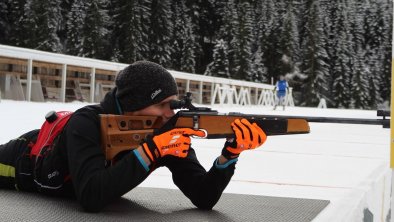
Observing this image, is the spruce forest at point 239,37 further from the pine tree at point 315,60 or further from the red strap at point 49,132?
the red strap at point 49,132

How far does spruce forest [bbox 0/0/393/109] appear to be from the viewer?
32.0 metres

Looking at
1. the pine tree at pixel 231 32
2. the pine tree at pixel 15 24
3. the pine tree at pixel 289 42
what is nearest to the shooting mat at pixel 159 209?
the pine tree at pixel 15 24

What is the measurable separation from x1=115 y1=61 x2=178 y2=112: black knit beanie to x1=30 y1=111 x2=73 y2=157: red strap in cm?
33

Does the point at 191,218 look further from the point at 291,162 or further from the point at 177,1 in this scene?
the point at 177,1

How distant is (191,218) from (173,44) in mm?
38320

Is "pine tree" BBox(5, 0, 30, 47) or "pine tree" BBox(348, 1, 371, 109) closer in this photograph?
"pine tree" BBox(5, 0, 30, 47)

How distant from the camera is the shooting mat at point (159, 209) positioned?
1765 millimetres

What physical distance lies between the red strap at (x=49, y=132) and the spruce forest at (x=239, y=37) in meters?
28.8

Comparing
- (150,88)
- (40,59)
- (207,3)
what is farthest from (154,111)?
(207,3)

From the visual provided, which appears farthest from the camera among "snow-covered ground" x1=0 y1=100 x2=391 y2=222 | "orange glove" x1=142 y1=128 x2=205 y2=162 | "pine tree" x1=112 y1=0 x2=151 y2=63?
"pine tree" x1=112 y1=0 x2=151 y2=63

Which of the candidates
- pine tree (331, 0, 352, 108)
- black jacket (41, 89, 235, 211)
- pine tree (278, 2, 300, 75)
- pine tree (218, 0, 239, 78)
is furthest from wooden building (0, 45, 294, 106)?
pine tree (331, 0, 352, 108)

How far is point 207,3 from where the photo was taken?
45438 millimetres

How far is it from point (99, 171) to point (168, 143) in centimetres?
26

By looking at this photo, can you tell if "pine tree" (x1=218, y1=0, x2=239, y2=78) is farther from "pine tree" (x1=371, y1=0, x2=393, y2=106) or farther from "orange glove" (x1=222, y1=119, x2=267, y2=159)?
"orange glove" (x1=222, y1=119, x2=267, y2=159)
